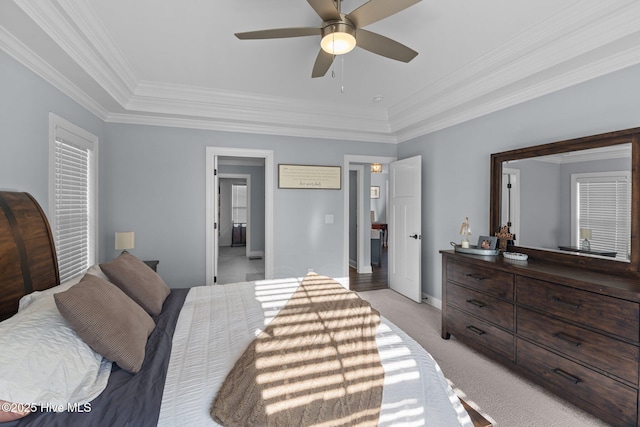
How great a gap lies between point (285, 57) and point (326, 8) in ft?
3.74

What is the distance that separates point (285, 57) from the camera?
2654 mm

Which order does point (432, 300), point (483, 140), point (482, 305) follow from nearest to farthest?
point (482, 305) < point (483, 140) < point (432, 300)

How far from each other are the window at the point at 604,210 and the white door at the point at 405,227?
180 centimetres

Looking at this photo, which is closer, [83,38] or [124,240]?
[83,38]

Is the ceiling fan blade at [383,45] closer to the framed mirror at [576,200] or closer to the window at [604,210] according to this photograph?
the framed mirror at [576,200]

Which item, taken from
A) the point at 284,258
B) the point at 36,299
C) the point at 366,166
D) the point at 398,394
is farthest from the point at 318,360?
the point at 366,166

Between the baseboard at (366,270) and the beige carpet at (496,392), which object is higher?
the baseboard at (366,270)

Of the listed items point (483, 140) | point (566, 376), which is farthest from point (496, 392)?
point (483, 140)

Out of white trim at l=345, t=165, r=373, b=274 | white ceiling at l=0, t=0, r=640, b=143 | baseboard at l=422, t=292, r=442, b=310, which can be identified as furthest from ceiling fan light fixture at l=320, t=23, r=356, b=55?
white trim at l=345, t=165, r=373, b=274

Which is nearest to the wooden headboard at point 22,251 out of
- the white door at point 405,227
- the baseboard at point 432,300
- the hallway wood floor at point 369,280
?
the hallway wood floor at point 369,280

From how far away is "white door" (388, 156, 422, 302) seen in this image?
397 cm

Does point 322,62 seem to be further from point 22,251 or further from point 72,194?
point 72,194

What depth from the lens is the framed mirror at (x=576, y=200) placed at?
198 cm

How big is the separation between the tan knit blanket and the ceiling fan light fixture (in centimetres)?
166
